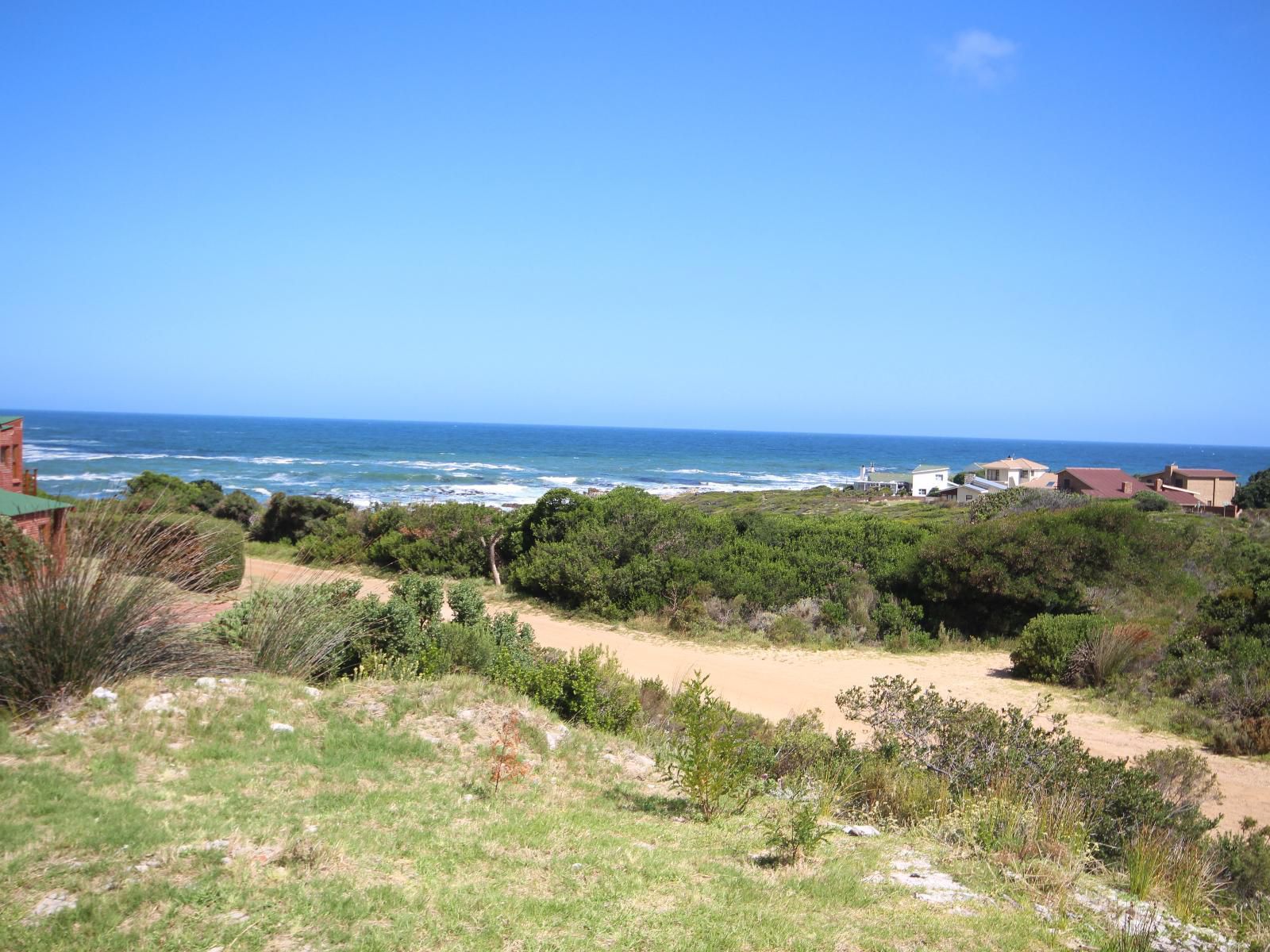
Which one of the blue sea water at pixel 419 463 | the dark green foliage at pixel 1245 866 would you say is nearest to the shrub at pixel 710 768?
the dark green foliage at pixel 1245 866

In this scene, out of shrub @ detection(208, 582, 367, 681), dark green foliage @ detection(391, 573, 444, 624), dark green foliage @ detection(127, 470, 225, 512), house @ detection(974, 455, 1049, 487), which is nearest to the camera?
shrub @ detection(208, 582, 367, 681)

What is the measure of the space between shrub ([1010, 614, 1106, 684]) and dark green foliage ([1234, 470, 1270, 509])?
3610cm

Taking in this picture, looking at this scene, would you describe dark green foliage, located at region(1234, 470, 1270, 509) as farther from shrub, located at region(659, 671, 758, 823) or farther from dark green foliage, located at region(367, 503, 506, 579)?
shrub, located at region(659, 671, 758, 823)

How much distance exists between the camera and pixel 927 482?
61.6 m

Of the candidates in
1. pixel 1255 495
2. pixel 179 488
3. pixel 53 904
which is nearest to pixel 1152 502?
pixel 1255 495

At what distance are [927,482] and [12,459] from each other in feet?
186

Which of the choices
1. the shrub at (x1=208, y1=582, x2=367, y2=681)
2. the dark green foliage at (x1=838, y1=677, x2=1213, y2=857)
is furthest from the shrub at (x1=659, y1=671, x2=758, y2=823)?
the shrub at (x1=208, y1=582, x2=367, y2=681)

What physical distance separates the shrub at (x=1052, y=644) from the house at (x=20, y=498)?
13.4 metres

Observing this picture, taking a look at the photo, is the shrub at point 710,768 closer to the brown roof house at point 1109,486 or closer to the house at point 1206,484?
the brown roof house at point 1109,486

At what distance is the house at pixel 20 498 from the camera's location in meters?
12.0

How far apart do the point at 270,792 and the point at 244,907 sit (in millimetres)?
1504

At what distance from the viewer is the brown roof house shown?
4246cm

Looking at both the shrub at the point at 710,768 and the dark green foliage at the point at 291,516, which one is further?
the dark green foliage at the point at 291,516

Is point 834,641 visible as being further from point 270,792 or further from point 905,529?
point 270,792
